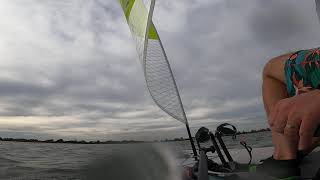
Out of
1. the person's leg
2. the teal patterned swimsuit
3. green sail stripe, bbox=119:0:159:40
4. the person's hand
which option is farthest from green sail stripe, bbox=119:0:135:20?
the person's hand

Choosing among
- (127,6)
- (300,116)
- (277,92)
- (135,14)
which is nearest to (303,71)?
(277,92)

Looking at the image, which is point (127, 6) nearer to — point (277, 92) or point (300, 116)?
point (277, 92)

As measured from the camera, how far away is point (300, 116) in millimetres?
1314

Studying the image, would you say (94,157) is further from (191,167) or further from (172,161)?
(191,167)

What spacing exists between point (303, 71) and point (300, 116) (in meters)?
0.93

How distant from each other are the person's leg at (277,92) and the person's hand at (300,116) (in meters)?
1.32

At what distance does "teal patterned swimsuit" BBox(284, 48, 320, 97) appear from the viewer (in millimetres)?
2107

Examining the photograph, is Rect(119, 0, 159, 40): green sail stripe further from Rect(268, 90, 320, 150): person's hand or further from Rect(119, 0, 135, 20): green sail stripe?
Rect(268, 90, 320, 150): person's hand

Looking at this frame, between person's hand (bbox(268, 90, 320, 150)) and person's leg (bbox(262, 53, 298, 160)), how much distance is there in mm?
1315

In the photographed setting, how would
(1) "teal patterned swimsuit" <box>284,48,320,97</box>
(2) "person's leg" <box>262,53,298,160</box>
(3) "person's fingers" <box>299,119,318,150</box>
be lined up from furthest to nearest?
(2) "person's leg" <box>262,53,298,160</box>, (1) "teal patterned swimsuit" <box>284,48,320,97</box>, (3) "person's fingers" <box>299,119,318,150</box>

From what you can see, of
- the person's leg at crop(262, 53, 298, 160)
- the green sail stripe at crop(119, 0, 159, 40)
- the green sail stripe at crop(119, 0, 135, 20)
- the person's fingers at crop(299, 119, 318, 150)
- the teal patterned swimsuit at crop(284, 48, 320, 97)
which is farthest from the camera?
the green sail stripe at crop(119, 0, 135, 20)

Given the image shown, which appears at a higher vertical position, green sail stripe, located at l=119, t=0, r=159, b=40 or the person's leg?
green sail stripe, located at l=119, t=0, r=159, b=40

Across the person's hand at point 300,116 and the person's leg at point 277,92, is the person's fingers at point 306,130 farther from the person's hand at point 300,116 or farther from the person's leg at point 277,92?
the person's leg at point 277,92

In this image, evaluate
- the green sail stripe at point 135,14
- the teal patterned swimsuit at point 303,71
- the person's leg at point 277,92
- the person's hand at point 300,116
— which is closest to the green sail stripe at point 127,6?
the green sail stripe at point 135,14
